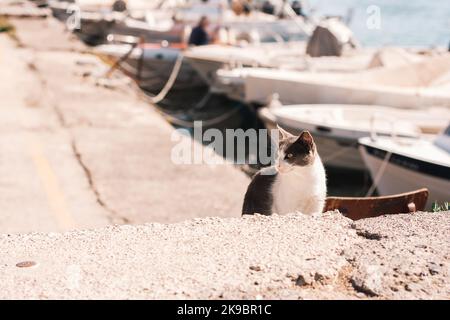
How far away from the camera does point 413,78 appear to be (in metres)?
14.8

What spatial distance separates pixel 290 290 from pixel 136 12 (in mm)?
27098

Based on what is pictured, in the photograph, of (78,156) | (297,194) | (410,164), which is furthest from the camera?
(78,156)

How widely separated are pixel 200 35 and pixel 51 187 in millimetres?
13656

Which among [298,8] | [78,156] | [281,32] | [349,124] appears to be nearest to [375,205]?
[78,156]

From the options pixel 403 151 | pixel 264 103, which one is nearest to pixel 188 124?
pixel 264 103

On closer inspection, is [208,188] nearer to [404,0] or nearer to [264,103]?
[264,103]

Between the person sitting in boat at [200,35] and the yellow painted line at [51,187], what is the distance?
11.3 meters

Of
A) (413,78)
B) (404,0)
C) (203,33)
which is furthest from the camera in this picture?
(404,0)

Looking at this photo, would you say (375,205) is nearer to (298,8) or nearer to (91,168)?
(91,168)

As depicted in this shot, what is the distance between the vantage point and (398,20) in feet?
169

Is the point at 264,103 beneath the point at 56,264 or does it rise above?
beneath

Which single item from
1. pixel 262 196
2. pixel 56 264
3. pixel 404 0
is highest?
pixel 56 264

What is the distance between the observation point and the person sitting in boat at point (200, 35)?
22219mm

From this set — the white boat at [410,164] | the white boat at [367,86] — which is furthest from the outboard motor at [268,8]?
the white boat at [410,164]
